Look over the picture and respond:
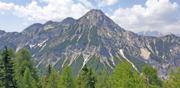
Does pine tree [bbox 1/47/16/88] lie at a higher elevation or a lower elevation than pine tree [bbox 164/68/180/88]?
higher

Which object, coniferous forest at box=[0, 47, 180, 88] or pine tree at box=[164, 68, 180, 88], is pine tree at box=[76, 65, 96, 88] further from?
pine tree at box=[164, 68, 180, 88]

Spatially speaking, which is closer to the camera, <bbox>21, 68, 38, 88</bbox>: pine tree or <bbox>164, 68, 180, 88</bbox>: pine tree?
<bbox>164, 68, 180, 88</bbox>: pine tree

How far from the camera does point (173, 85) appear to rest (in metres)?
63.1

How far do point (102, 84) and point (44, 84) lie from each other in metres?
16.0

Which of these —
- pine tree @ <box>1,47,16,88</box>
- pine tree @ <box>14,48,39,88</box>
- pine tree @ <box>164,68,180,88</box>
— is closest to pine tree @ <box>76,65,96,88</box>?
pine tree @ <box>14,48,39,88</box>

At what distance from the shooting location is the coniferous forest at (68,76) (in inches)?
1864

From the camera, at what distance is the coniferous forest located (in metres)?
47.3

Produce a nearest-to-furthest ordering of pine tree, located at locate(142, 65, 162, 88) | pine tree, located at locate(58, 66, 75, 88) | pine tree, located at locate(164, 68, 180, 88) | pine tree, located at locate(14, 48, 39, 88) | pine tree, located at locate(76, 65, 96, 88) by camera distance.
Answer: pine tree, located at locate(164, 68, 180, 88) < pine tree, located at locate(142, 65, 162, 88) < pine tree, located at locate(76, 65, 96, 88) < pine tree, located at locate(58, 66, 75, 88) < pine tree, located at locate(14, 48, 39, 88)

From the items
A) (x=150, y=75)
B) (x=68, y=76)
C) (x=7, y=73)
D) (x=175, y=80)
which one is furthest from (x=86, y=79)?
(x=7, y=73)

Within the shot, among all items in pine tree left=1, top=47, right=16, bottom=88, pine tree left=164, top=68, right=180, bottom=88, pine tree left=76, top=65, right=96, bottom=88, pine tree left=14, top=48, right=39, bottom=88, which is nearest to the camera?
pine tree left=1, top=47, right=16, bottom=88

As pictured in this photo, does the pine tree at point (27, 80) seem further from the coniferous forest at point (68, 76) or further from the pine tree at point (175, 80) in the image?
the pine tree at point (175, 80)

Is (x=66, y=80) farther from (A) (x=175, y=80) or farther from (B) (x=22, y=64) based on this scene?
(A) (x=175, y=80)

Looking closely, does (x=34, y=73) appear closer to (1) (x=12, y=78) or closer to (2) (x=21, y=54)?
(2) (x=21, y=54)

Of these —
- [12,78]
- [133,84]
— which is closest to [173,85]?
[133,84]
